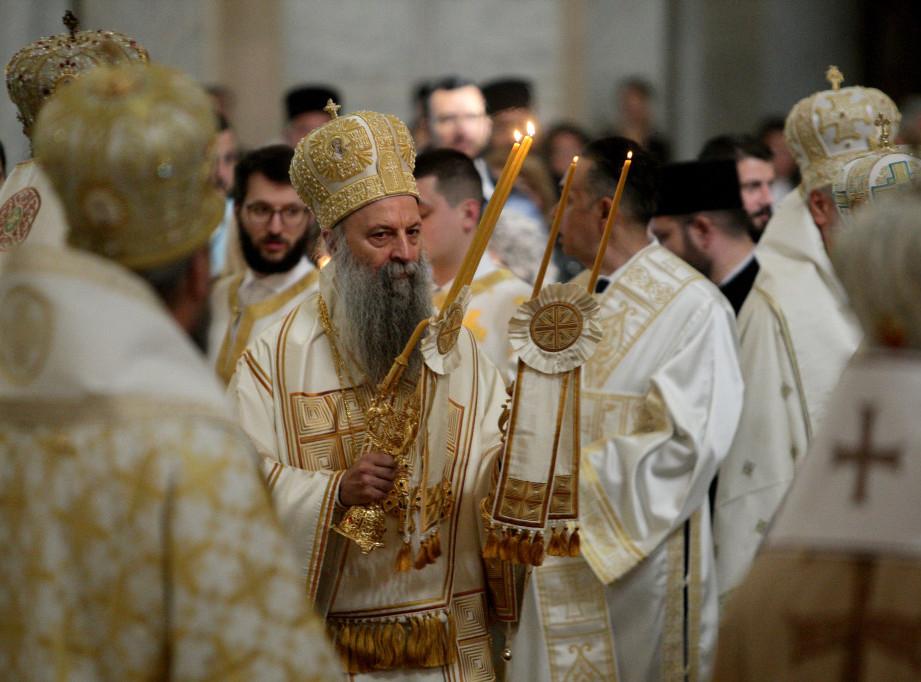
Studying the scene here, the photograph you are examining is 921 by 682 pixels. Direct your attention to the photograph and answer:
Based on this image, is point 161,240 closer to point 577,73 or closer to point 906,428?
point 906,428

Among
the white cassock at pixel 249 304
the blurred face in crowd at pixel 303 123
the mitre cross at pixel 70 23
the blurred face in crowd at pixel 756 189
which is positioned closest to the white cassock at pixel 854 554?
the mitre cross at pixel 70 23

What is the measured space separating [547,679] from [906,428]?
255 centimetres

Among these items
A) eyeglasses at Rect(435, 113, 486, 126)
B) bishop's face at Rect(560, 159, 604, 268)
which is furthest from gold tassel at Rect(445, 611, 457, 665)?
eyeglasses at Rect(435, 113, 486, 126)

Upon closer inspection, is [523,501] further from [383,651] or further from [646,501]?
[646,501]

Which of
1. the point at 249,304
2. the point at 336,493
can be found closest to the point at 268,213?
the point at 249,304

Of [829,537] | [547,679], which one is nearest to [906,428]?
[829,537]

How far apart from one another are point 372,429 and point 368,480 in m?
0.24

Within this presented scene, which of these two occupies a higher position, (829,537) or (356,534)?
(829,537)

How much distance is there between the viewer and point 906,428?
190 centimetres

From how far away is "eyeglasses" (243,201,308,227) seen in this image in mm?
5258

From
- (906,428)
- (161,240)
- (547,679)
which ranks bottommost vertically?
(547,679)

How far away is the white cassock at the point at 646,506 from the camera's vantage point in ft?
13.6

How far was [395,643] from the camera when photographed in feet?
10.3

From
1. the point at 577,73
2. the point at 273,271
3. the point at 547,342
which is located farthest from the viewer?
the point at 577,73
